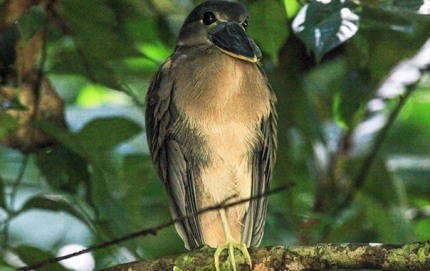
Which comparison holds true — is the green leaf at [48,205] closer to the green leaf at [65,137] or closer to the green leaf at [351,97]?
the green leaf at [65,137]

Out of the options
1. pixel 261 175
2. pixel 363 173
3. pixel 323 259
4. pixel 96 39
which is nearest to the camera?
pixel 323 259

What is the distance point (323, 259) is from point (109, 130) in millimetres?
1056

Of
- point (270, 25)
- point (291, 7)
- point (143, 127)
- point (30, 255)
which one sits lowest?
point (30, 255)

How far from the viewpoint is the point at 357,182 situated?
3127mm

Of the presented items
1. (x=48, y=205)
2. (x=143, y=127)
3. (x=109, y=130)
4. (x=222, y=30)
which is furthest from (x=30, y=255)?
(x=222, y=30)

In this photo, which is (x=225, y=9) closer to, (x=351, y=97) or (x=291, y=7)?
(x=291, y=7)

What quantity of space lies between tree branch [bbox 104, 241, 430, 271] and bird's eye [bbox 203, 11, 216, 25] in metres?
0.86

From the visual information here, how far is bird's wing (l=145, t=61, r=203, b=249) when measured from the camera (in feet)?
8.70

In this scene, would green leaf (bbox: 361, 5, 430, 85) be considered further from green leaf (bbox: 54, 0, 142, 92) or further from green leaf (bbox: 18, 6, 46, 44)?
green leaf (bbox: 18, 6, 46, 44)

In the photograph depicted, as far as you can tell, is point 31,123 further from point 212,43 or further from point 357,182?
point 357,182

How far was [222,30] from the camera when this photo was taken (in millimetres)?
2584

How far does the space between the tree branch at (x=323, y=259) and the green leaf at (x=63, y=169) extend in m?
0.70

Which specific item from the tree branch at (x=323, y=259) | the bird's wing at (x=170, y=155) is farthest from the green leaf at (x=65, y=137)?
the tree branch at (x=323, y=259)

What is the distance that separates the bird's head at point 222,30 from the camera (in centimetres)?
242
